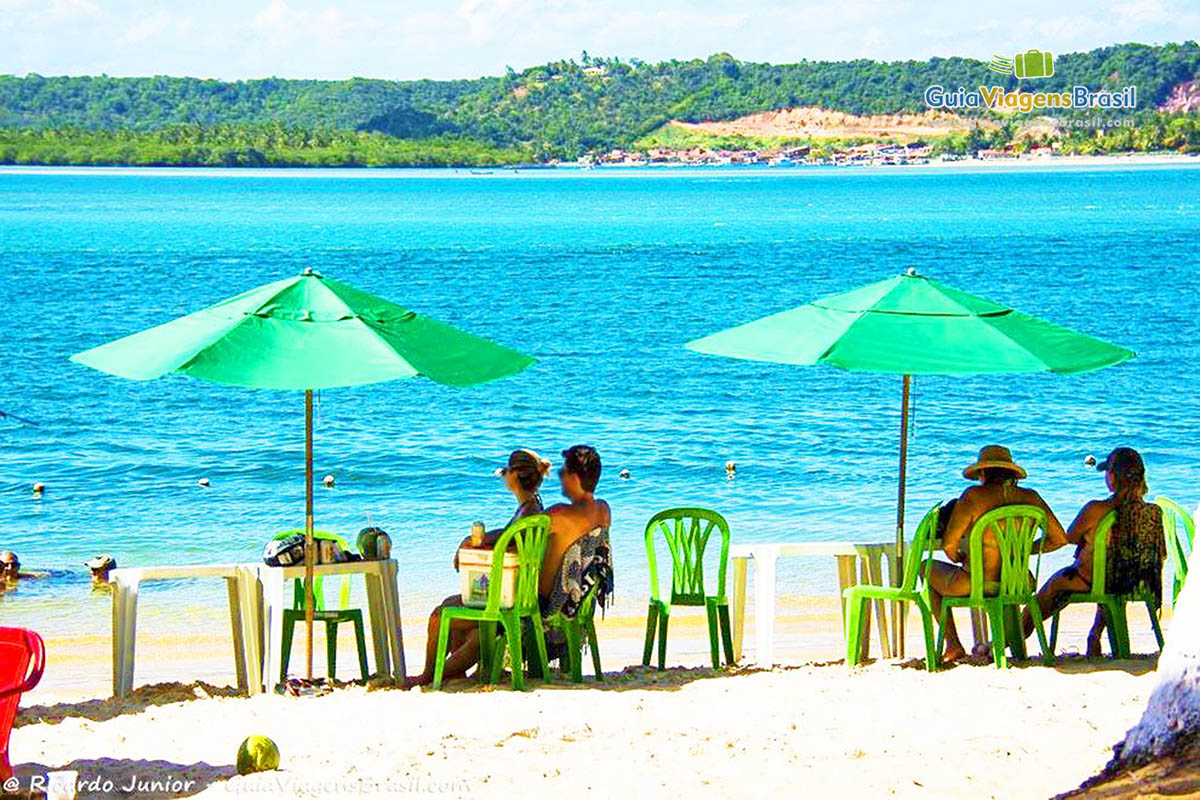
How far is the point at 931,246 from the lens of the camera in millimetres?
63688

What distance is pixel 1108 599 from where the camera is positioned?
299 inches

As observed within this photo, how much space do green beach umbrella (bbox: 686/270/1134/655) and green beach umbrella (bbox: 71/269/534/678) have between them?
1.17m

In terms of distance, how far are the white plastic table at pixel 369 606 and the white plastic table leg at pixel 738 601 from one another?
1663 mm

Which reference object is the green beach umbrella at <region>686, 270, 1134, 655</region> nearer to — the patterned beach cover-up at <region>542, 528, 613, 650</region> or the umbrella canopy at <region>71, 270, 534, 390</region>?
the patterned beach cover-up at <region>542, 528, 613, 650</region>

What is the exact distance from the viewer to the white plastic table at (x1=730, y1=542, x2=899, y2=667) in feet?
25.8

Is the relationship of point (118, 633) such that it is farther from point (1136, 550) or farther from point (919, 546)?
point (1136, 550)

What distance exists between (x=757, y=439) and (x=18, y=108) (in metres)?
192

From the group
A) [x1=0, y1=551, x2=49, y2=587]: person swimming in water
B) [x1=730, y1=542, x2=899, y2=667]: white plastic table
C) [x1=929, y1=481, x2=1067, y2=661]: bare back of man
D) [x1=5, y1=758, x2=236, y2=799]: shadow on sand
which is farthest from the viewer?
[x1=0, y1=551, x2=49, y2=587]: person swimming in water

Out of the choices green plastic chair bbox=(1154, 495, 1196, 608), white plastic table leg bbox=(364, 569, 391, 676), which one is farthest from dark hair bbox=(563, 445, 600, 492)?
green plastic chair bbox=(1154, 495, 1196, 608)

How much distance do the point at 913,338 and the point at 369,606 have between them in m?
2.68

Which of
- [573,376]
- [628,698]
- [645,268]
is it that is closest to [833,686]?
[628,698]

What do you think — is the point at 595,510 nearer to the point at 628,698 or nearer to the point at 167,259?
the point at 628,698

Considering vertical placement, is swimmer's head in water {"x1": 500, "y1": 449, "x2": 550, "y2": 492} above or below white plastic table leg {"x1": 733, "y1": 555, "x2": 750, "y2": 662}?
above

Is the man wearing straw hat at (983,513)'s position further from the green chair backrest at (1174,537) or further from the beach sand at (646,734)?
the green chair backrest at (1174,537)
